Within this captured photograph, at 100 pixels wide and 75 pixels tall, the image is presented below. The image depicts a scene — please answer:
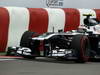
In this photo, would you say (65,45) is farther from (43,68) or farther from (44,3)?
(44,3)

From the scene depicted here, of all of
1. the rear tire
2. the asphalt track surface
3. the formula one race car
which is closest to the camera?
the asphalt track surface

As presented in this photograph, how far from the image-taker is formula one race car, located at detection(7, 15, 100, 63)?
13.6 metres

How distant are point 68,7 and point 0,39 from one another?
3.43m

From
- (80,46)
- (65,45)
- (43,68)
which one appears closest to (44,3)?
(65,45)

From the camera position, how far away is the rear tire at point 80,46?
1351 cm

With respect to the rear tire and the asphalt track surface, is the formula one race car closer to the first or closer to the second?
the rear tire

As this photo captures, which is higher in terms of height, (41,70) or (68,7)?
(68,7)

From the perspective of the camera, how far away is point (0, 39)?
1625 cm

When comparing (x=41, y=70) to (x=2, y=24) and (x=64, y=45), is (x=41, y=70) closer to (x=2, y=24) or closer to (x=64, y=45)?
(x=64, y=45)

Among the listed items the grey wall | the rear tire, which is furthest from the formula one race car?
the grey wall

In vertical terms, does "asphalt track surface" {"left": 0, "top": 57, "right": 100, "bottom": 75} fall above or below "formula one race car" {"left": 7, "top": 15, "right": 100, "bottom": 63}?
below

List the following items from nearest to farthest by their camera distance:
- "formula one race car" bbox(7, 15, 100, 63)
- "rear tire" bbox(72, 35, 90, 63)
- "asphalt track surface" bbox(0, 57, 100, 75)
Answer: "asphalt track surface" bbox(0, 57, 100, 75) < "rear tire" bbox(72, 35, 90, 63) < "formula one race car" bbox(7, 15, 100, 63)

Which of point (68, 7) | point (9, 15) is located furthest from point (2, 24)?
point (68, 7)

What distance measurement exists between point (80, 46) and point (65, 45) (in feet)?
2.26
